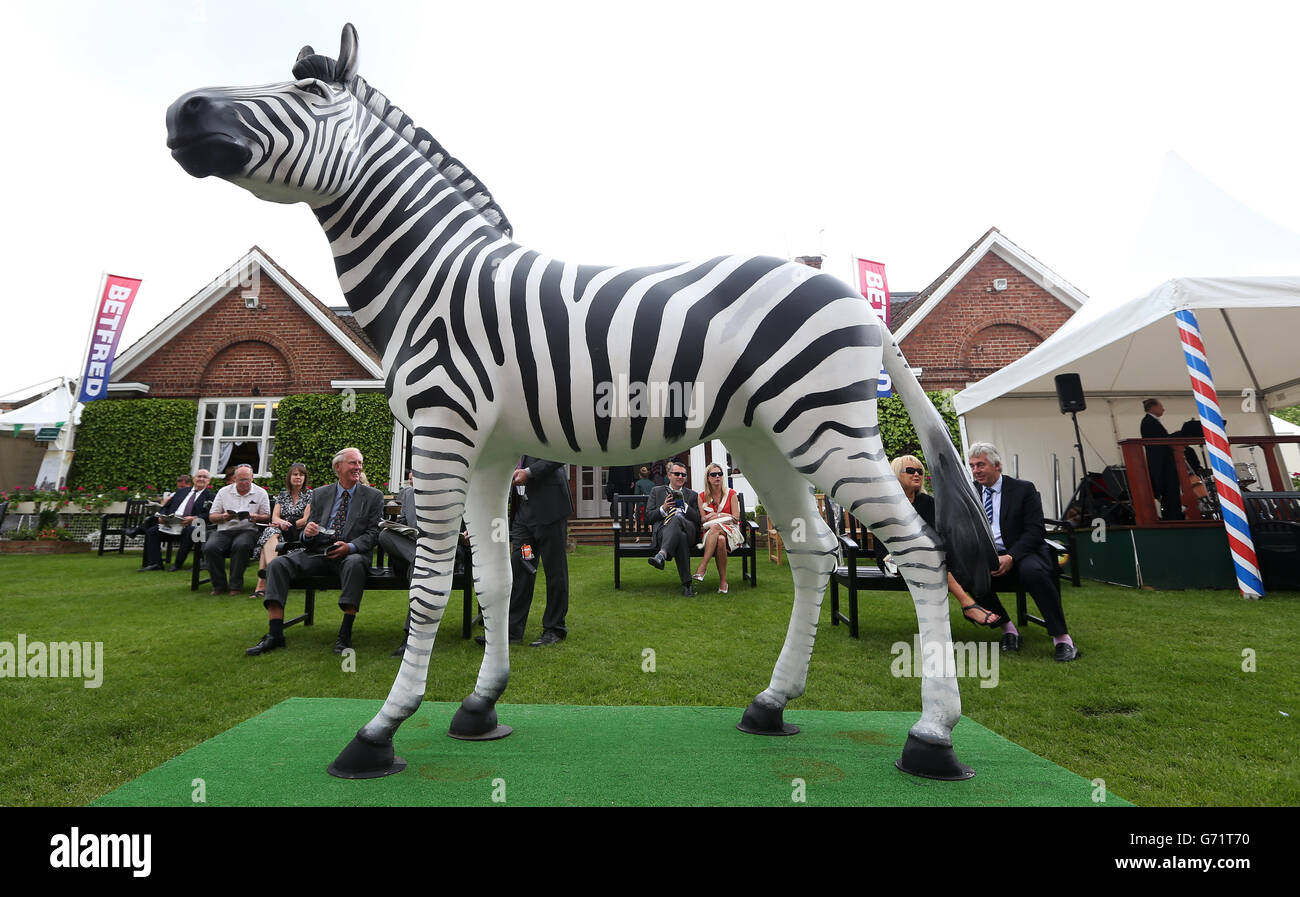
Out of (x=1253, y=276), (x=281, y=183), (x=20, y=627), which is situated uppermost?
(x=1253, y=276)

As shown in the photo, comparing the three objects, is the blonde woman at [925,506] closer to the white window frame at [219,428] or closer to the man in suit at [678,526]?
the man in suit at [678,526]

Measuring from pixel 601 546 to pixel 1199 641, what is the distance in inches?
408

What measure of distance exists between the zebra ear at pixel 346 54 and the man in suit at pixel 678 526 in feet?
18.8

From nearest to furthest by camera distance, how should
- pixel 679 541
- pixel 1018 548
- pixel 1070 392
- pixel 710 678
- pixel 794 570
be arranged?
pixel 794 570 → pixel 710 678 → pixel 1018 548 → pixel 679 541 → pixel 1070 392

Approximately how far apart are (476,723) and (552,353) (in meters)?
1.70

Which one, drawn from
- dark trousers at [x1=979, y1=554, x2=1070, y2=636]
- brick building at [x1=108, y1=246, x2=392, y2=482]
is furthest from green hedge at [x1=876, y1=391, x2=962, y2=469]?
brick building at [x1=108, y1=246, x2=392, y2=482]

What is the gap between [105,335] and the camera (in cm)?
1494

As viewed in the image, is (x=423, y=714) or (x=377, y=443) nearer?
(x=423, y=714)

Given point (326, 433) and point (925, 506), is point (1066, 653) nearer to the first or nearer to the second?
point (925, 506)

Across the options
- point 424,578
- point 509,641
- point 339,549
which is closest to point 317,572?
point 339,549
